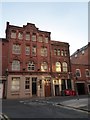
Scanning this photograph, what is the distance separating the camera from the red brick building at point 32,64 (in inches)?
1340

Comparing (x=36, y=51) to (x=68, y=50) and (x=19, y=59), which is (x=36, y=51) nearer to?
(x=19, y=59)

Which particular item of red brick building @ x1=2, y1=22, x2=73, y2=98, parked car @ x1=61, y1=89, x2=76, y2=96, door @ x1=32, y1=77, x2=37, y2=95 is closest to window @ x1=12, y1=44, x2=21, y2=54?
red brick building @ x1=2, y1=22, x2=73, y2=98

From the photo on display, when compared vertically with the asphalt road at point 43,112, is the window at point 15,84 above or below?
above

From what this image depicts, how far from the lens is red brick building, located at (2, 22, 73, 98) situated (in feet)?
112

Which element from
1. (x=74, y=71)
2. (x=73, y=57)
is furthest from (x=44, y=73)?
(x=73, y=57)

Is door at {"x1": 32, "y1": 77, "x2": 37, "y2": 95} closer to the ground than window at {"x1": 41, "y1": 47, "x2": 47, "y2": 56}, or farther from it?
closer to the ground

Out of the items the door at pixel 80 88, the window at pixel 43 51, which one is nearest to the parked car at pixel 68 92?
the door at pixel 80 88

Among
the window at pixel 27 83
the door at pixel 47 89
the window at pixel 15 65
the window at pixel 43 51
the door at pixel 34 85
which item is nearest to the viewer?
the window at pixel 27 83

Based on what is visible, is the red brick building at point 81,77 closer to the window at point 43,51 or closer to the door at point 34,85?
the window at point 43,51

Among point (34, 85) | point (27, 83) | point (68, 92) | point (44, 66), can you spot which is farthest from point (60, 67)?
point (27, 83)

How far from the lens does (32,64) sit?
1449 inches

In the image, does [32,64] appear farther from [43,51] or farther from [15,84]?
[15,84]

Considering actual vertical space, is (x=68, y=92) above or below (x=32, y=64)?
below

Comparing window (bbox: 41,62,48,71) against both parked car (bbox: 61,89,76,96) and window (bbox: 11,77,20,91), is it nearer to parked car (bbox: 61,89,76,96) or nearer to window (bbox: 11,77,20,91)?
window (bbox: 11,77,20,91)
